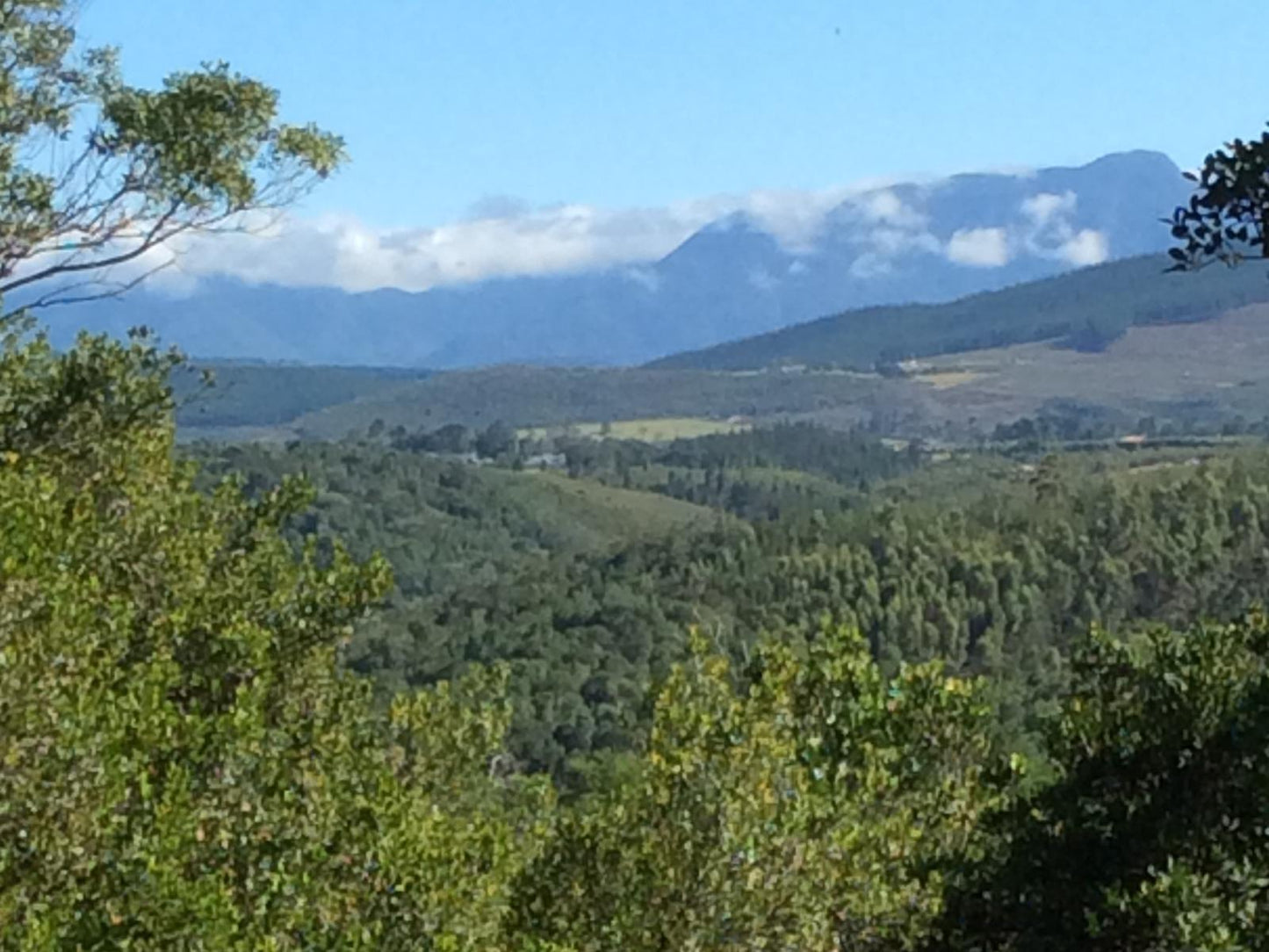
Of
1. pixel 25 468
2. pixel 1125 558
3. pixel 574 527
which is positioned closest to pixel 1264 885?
pixel 25 468

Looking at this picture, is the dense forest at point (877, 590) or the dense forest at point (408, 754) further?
the dense forest at point (877, 590)

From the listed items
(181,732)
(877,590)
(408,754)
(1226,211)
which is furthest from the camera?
(877,590)

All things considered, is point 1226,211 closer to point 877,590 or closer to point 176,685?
point 176,685

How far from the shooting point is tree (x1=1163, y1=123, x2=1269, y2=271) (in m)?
7.61

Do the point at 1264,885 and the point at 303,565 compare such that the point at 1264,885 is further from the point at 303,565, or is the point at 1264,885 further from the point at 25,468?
the point at 25,468

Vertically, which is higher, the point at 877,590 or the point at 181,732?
the point at 181,732

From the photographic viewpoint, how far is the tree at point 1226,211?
7.61 m

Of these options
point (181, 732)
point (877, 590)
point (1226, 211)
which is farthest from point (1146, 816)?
point (877, 590)

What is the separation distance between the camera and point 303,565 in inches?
565

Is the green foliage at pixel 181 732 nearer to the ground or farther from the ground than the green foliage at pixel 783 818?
farther from the ground

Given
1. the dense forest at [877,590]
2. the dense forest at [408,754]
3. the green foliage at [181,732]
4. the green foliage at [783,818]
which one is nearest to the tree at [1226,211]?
the dense forest at [408,754]

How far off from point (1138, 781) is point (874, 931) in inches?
78.2

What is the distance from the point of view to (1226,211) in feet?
25.5

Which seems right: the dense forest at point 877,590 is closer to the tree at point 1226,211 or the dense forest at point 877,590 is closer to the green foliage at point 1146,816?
the green foliage at point 1146,816
